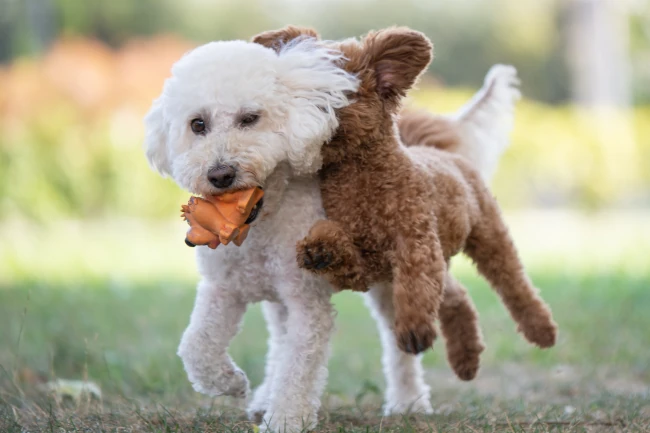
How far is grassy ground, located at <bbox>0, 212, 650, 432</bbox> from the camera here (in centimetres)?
358

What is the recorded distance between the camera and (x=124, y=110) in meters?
13.6

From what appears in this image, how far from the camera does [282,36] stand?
3.42 metres

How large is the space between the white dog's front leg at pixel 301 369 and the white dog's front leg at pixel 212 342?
0.21 meters

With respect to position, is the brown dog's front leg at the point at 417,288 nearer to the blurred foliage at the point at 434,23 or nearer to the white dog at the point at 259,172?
the white dog at the point at 259,172

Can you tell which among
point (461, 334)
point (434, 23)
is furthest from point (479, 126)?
point (434, 23)

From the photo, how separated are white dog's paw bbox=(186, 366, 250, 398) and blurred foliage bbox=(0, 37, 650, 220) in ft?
30.5

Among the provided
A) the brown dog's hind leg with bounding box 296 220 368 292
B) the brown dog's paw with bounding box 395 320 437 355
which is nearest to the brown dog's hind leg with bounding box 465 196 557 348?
the brown dog's hind leg with bounding box 296 220 368 292

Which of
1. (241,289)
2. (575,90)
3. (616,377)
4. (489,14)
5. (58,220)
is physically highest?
(489,14)

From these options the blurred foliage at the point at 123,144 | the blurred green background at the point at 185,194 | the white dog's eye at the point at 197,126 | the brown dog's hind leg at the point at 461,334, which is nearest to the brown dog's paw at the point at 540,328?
the brown dog's hind leg at the point at 461,334

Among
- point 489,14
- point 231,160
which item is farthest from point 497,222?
point 489,14

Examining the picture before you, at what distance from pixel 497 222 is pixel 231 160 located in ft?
4.47

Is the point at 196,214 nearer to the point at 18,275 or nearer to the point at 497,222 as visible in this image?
the point at 497,222

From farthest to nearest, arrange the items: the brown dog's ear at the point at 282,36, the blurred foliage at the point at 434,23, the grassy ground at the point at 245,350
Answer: the blurred foliage at the point at 434,23
the grassy ground at the point at 245,350
the brown dog's ear at the point at 282,36

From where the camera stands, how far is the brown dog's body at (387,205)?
3.00 metres
